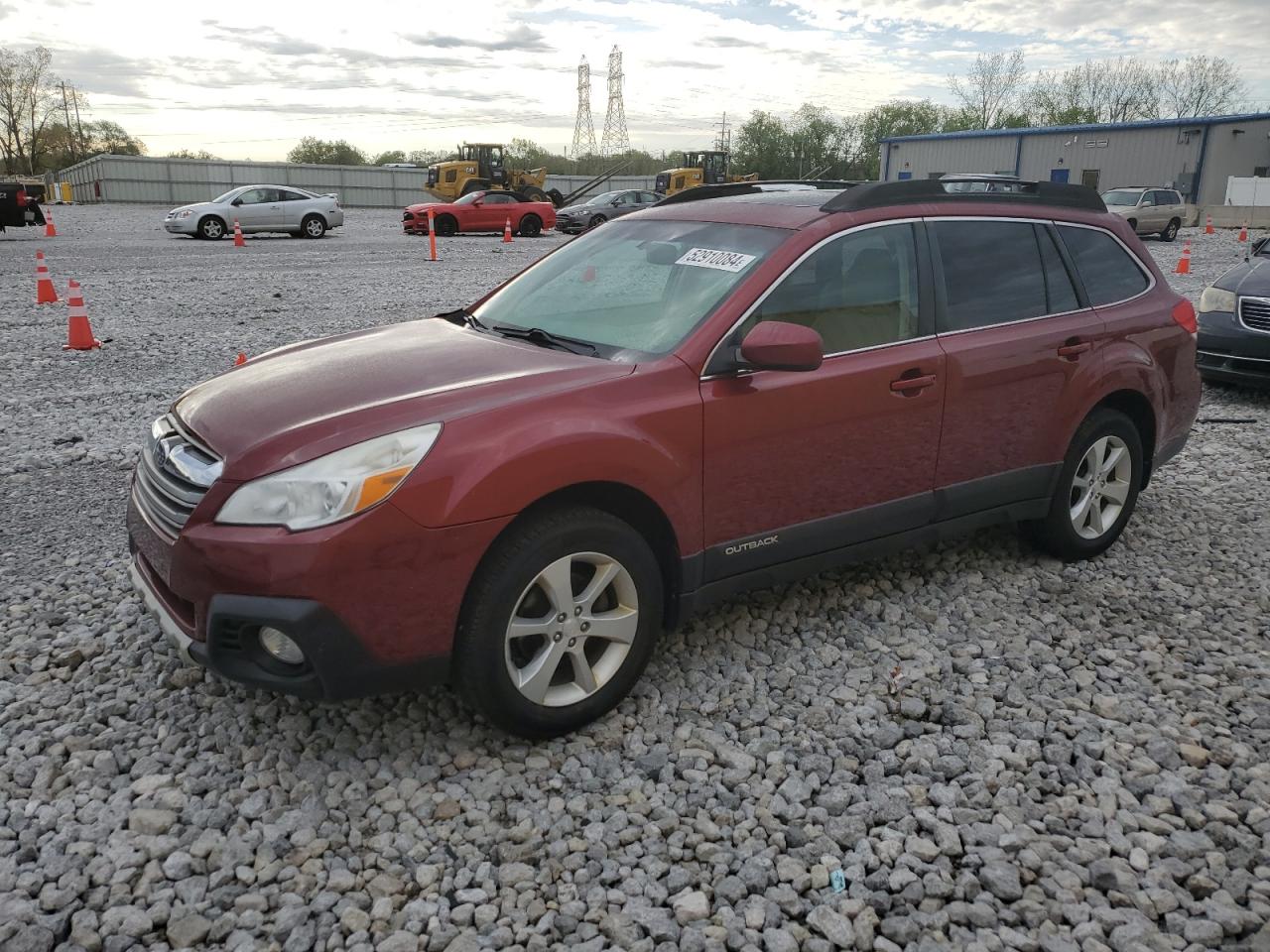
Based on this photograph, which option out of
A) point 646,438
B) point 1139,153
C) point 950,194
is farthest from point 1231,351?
point 1139,153

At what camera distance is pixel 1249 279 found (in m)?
8.78

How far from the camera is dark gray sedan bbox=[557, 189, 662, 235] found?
31.8m

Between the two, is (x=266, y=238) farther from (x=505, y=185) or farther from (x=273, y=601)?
(x=273, y=601)

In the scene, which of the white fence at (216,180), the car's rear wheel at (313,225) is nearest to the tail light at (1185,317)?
the car's rear wheel at (313,225)

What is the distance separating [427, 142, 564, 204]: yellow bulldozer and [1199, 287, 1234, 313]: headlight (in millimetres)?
30209

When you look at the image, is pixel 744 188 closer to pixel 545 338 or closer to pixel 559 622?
pixel 545 338

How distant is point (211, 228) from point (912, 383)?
25.3 meters

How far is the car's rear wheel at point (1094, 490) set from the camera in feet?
15.7

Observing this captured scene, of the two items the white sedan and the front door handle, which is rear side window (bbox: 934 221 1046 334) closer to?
the front door handle

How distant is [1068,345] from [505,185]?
36.8m

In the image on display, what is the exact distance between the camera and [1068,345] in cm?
461

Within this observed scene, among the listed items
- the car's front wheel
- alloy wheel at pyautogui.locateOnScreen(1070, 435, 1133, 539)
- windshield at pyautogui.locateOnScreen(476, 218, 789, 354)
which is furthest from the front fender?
alloy wheel at pyautogui.locateOnScreen(1070, 435, 1133, 539)

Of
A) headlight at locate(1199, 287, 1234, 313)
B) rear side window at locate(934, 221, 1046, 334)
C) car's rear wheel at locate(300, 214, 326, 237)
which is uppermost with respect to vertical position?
rear side window at locate(934, 221, 1046, 334)

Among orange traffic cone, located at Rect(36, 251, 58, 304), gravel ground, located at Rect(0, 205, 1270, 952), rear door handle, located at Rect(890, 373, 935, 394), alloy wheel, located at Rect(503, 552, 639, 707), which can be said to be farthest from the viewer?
orange traffic cone, located at Rect(36, 251, 58, 304)
